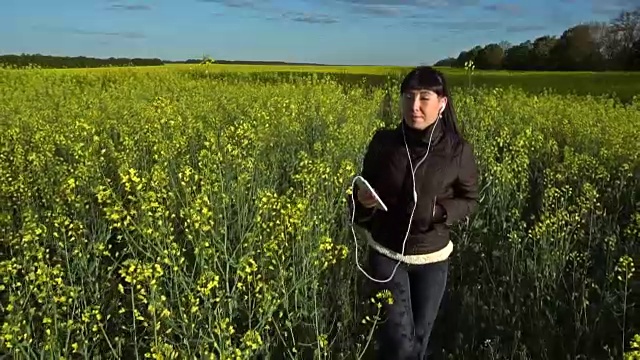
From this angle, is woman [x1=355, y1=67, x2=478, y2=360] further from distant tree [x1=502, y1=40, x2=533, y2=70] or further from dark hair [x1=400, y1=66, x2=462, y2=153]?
distant tree [x1=502, y1=40, x2=533, y2=70]

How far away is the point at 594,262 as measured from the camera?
4715mm

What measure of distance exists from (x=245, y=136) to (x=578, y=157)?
3.23 metres

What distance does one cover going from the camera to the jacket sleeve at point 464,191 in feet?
9.73

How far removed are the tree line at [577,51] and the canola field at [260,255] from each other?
22434mm

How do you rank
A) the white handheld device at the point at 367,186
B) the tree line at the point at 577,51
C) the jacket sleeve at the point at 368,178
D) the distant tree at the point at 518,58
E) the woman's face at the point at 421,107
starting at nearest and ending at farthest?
→ the white handheld device at the point at 367,186, the woman's face at the point at 421,107, the jacket sleeve at the point at 368,178, the tree line at the point at 577,51, the distant tree at the point at 518,58

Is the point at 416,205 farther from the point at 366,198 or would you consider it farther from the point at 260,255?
the point at 260,255

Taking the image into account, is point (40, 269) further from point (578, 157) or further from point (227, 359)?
point (578, 157)

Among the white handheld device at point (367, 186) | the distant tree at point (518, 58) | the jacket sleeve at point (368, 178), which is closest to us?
the white handheld device at point (367, 186)

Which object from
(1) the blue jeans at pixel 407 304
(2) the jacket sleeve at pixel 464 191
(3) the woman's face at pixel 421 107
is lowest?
(1) the blue jeans at pixel 407 304

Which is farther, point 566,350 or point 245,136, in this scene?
point 245,136

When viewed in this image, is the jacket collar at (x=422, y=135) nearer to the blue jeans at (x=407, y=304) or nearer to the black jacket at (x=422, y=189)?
the black jacket at (x=422, y=189)

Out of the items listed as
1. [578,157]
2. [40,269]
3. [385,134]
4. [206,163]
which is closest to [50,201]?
[206,163]

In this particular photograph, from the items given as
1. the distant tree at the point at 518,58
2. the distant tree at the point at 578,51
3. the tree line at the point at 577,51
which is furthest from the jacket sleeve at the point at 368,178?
the distant tree at the point at 518,58

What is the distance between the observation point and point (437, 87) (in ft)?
9.64
